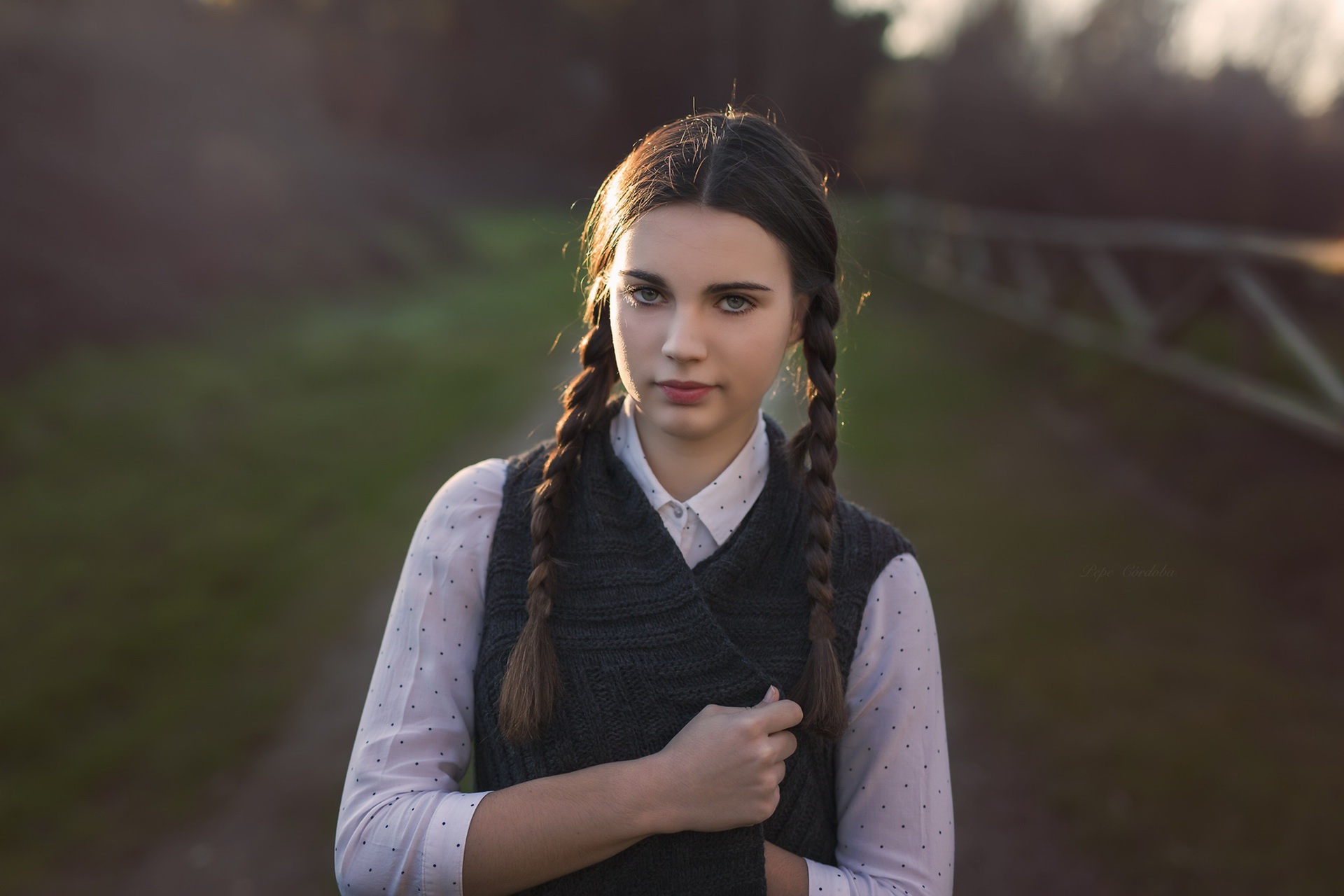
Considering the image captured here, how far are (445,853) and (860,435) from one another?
5.87 m

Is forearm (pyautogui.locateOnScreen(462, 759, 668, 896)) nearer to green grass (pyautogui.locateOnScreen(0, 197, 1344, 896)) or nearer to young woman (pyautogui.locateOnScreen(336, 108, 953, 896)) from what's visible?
young woman (pyautogui.locateOnScreen(336, 108, 953, 896))

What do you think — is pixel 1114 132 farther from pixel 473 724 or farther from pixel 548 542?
pixel 473 724

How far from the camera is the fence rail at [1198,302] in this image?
4211 mm

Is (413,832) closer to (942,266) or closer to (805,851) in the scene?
(805,851)

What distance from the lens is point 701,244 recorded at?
4.36 feet

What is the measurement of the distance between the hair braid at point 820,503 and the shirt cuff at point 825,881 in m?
0.19

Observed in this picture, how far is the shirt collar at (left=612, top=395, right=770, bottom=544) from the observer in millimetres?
1470

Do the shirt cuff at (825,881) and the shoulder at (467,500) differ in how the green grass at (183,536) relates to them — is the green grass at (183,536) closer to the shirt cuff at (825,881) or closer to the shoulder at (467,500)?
the shoulder at (467,500)

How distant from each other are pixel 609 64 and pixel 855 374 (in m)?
16.9

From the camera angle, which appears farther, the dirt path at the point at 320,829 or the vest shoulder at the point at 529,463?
the dirt path at the point at 320,829

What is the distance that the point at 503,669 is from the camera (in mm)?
1362

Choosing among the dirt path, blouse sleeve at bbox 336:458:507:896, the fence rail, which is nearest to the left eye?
blouse sleeve at bbox 336:458:507:896

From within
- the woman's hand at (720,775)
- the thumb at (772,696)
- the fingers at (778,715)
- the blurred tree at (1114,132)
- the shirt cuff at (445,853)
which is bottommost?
the shirt cuff at (445,853)

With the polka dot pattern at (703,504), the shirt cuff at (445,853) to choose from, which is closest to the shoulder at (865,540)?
the polka dot pattern at (703,504)
